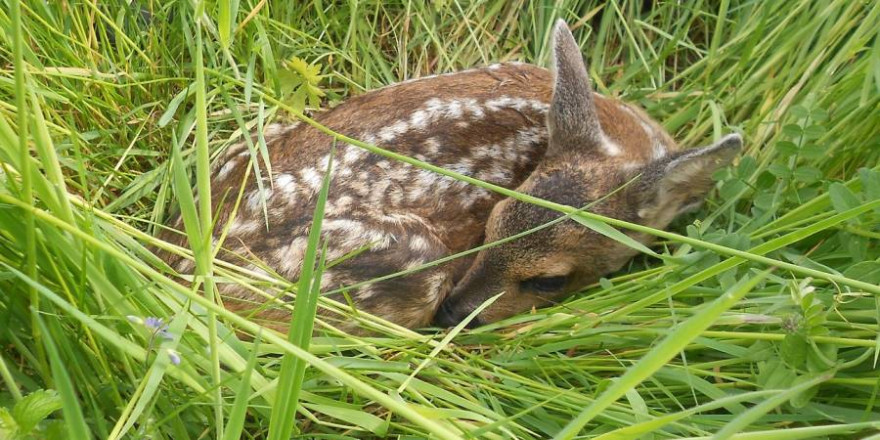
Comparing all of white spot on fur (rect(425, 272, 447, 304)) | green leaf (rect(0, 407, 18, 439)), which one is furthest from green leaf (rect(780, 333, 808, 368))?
green leaf (rect(0, 407, 18, 439))

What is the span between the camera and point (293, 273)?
2502mm

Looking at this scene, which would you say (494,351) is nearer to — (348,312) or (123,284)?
(348,312)

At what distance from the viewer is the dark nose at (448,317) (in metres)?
2.64

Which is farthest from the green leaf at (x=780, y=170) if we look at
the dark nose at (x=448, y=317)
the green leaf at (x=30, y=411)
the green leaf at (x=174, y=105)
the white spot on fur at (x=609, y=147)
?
the green leaf at (x=30, y=411)

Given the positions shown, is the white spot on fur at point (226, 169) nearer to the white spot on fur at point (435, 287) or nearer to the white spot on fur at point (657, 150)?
the white spot on fur at point (435, 287)

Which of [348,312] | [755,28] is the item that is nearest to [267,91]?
[348,312]

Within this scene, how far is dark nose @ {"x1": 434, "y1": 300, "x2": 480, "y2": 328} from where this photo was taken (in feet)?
8.68

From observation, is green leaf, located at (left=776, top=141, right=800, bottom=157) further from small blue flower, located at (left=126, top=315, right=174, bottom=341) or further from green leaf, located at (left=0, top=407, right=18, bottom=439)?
green leaf, located at (left=0, top=407, right=18, bottom=439)

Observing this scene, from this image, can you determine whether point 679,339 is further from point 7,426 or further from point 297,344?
point 7,426

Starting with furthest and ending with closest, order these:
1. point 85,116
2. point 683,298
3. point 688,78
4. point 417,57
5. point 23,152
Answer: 1. point 417,57
2. point 688,78
3. point 85,116
4. point 683,298
5. point 23,152

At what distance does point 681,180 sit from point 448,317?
861 mm

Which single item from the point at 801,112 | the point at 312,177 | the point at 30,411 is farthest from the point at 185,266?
the point at 801,112

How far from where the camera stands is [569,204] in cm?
259

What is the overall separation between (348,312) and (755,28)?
198 cm
